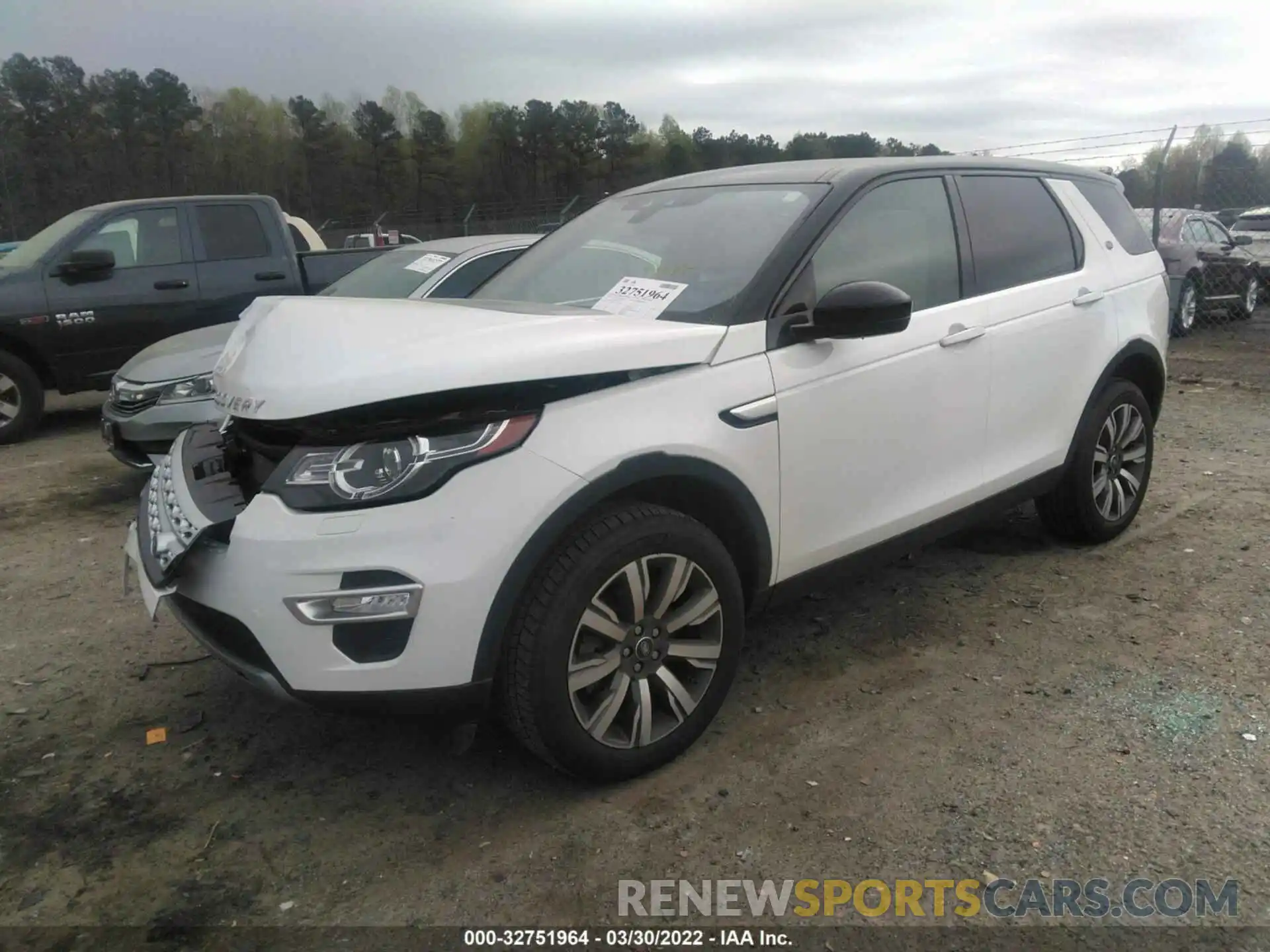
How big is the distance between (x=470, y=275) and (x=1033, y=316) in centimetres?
351

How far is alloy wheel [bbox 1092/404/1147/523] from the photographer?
14.1ft

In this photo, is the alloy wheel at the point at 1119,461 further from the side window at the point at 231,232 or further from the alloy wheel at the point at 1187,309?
the alloy wheel at the point at 1187,309

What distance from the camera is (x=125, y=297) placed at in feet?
25.5

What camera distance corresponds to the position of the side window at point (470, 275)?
230 inches

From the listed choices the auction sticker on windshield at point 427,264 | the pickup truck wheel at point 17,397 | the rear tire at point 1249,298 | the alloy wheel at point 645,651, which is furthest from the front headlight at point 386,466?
the rear tire at point 1249,298

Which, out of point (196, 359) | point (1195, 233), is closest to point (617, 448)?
point (196, 359)

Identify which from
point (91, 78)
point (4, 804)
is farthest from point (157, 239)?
point (91, 78)

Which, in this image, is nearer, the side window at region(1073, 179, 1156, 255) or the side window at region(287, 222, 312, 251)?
the side window at region(1073, 179, 1156, 255)

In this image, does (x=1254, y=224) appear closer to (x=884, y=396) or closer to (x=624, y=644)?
(x=884, y=396)

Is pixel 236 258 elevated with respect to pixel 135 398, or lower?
elevated

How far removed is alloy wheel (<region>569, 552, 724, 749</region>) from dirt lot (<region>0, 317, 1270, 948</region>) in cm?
20

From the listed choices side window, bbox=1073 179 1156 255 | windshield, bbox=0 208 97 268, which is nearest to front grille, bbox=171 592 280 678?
side window, bbox=1073 179 1156 255

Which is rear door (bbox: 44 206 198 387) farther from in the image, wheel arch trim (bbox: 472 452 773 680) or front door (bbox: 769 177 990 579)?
wheel arch trim (bbox: 472 452 773 680)

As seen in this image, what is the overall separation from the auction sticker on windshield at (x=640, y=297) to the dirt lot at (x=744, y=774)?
133 centimetres
